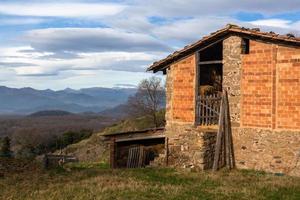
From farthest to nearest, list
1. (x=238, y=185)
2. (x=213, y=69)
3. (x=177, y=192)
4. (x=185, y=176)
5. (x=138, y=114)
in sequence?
(x=138, y=114)
(x=213, y=69)
(x=185, y=176)
(x=238, y=185)
(x=177, y=192)

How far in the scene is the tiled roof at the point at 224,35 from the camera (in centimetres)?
1545

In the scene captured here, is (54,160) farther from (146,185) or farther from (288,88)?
(288,88)

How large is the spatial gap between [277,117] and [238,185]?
11.1ft

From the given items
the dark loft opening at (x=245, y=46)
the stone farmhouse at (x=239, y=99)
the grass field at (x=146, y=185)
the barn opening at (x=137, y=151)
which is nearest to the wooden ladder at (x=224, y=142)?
the stone farmhouse at (x=239, y=99)

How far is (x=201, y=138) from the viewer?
1742 cm

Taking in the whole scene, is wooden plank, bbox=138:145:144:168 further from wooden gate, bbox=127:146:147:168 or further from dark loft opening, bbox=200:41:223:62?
dark loft opening, bbox=200:41:223:62

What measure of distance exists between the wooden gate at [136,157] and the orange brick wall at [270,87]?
526cm

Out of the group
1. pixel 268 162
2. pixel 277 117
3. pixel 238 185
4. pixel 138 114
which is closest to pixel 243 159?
pixel 268 162

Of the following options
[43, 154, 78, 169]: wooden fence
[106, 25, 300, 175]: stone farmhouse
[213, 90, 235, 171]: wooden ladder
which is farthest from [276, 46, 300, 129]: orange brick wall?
[43, 154, 78, 169]: wooden fence

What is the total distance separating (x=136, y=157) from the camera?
2036 centimetres

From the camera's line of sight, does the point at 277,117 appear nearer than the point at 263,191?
No

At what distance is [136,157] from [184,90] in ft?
13.1

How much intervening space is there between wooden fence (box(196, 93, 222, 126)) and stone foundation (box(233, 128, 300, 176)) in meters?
1.26

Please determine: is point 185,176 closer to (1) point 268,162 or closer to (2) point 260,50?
(1) point 268,162
